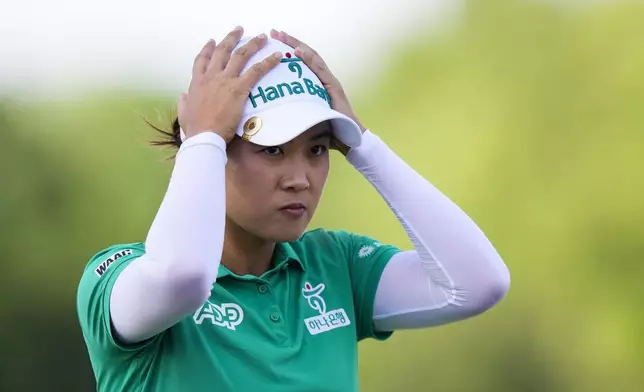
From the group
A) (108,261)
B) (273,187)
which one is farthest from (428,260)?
(108,261)

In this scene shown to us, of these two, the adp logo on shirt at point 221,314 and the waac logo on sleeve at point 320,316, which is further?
the waac logo on sleeve at point 320,316

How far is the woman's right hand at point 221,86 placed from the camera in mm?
1377

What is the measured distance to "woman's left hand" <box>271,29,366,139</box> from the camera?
1.53 m

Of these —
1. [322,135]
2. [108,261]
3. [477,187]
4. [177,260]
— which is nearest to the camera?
[177,260]

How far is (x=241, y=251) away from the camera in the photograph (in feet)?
4.86

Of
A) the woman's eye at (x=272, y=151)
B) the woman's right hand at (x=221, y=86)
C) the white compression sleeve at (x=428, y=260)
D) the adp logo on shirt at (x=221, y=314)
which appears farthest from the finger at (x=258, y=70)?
the adp logo on shirt at (x=221, y=314)

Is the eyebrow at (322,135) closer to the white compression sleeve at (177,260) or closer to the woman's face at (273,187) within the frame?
the woman's face at (273,187)

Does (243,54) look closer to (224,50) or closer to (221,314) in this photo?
(224,50)

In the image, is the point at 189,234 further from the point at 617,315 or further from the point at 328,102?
the point at 617,315

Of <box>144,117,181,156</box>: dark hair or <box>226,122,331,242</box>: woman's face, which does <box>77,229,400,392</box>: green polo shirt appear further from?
<box>144,117,181,156</box>: dark hair

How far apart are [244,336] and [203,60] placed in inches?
17.6

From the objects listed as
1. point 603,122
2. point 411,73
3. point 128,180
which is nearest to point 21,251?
point 128,180

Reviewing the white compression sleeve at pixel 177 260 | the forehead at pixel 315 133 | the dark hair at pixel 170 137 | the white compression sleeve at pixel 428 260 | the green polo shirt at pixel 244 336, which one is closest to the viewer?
the white compression sleeve at pixel 177 260

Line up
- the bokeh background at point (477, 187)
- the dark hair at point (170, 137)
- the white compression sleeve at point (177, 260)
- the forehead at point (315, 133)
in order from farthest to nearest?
the bokeh background at point (477, 187), the dark hair at point (170, 137), the forehead at point (315, 133), the white compression sleeve at point (177, 260)
